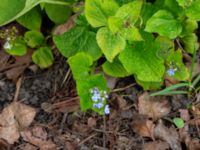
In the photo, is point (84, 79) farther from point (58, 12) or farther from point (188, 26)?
point (188, 26)

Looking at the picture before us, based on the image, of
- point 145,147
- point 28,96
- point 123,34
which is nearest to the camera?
point 123,34

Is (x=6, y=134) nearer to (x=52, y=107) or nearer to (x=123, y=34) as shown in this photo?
(x=52, y=107)

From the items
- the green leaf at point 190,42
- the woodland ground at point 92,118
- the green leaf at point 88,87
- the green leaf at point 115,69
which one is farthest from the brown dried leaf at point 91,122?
the green leaf at point 190,42

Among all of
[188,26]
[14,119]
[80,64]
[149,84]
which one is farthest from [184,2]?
[14,119]

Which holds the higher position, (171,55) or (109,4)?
(109,4)

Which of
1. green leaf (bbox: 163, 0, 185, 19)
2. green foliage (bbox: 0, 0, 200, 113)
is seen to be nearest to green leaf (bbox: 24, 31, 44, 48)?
green foliage (bbox: 0, 0, 200, 113)

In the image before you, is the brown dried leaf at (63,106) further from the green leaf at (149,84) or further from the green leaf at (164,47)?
the green leaf at (164,47)

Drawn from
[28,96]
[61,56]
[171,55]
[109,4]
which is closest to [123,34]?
[109,4]

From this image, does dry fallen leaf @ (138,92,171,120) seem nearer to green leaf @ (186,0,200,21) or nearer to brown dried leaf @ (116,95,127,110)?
brown dried leaf @ (116,95,127,110)
